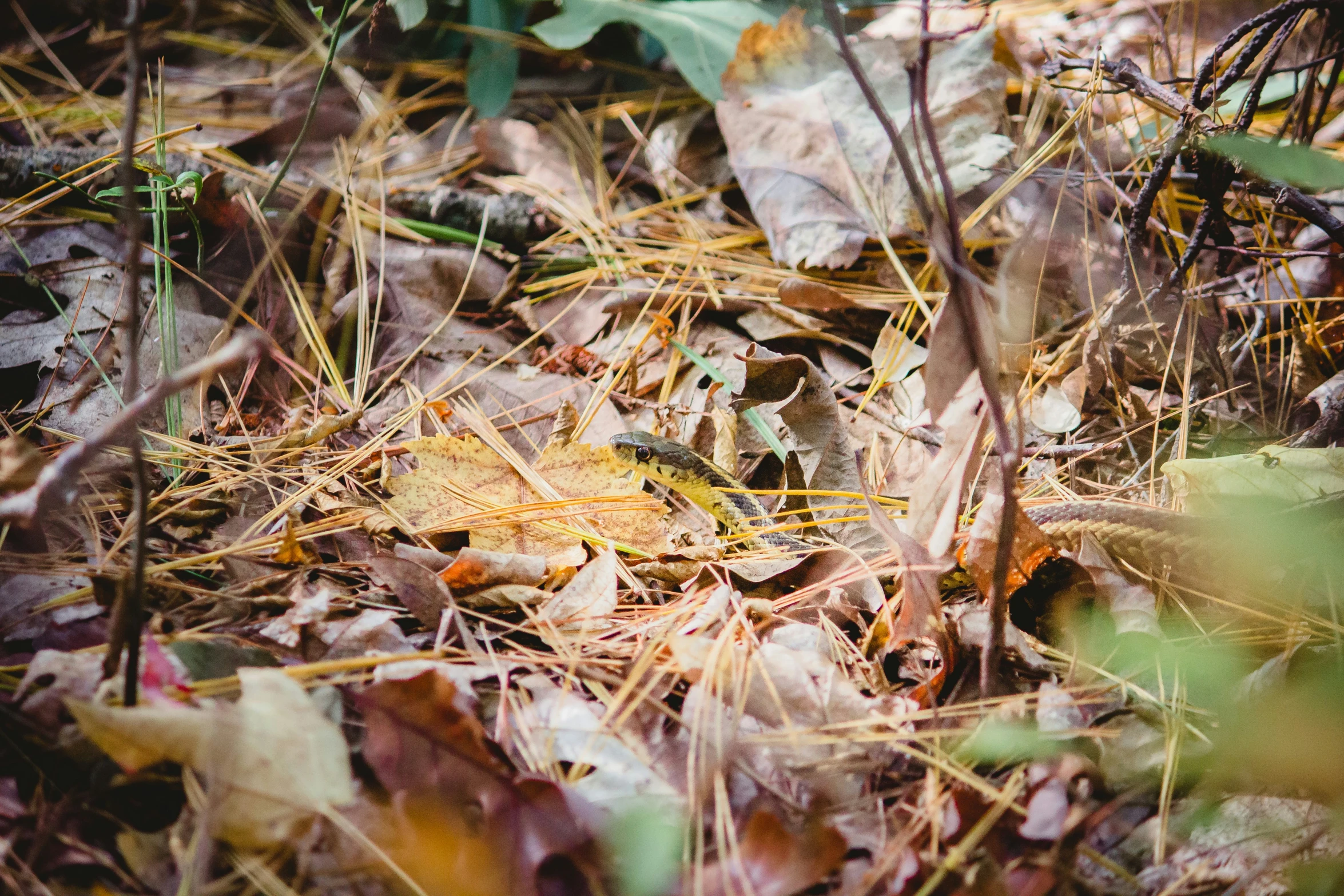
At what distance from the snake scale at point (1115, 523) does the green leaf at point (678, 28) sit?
1.79 metres

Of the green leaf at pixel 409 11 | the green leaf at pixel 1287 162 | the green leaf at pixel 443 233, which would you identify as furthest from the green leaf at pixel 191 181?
the green leaf at pixel 1287 162

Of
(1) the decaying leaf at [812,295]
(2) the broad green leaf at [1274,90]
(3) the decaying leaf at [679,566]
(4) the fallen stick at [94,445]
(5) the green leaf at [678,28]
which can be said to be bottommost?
(3) the decaying leaf at [679,566]

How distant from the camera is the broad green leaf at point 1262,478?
Result: 191cm

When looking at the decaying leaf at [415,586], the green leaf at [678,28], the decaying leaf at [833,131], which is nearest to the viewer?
the decaying leaf at [415,586]

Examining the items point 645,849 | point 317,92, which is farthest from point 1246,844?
point 317,92

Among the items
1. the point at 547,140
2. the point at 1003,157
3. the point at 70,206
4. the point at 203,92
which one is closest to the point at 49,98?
the point at 203,92

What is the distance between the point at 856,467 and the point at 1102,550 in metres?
0.68

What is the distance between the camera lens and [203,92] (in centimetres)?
364

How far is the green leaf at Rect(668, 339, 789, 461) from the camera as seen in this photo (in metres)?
2.35

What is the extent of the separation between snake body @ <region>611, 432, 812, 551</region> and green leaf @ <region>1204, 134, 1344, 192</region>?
54.6 inches

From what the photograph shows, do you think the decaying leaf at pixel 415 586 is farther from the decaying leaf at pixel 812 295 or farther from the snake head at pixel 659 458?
the decaying leaf at pixel 812 295

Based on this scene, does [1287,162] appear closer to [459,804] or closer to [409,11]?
[459,804]

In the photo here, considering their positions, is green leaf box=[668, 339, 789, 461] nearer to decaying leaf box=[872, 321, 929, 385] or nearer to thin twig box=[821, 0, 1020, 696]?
decaying leaf box=[872, 321, 929, 385]

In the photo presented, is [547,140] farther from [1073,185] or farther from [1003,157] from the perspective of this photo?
[1073,185]
